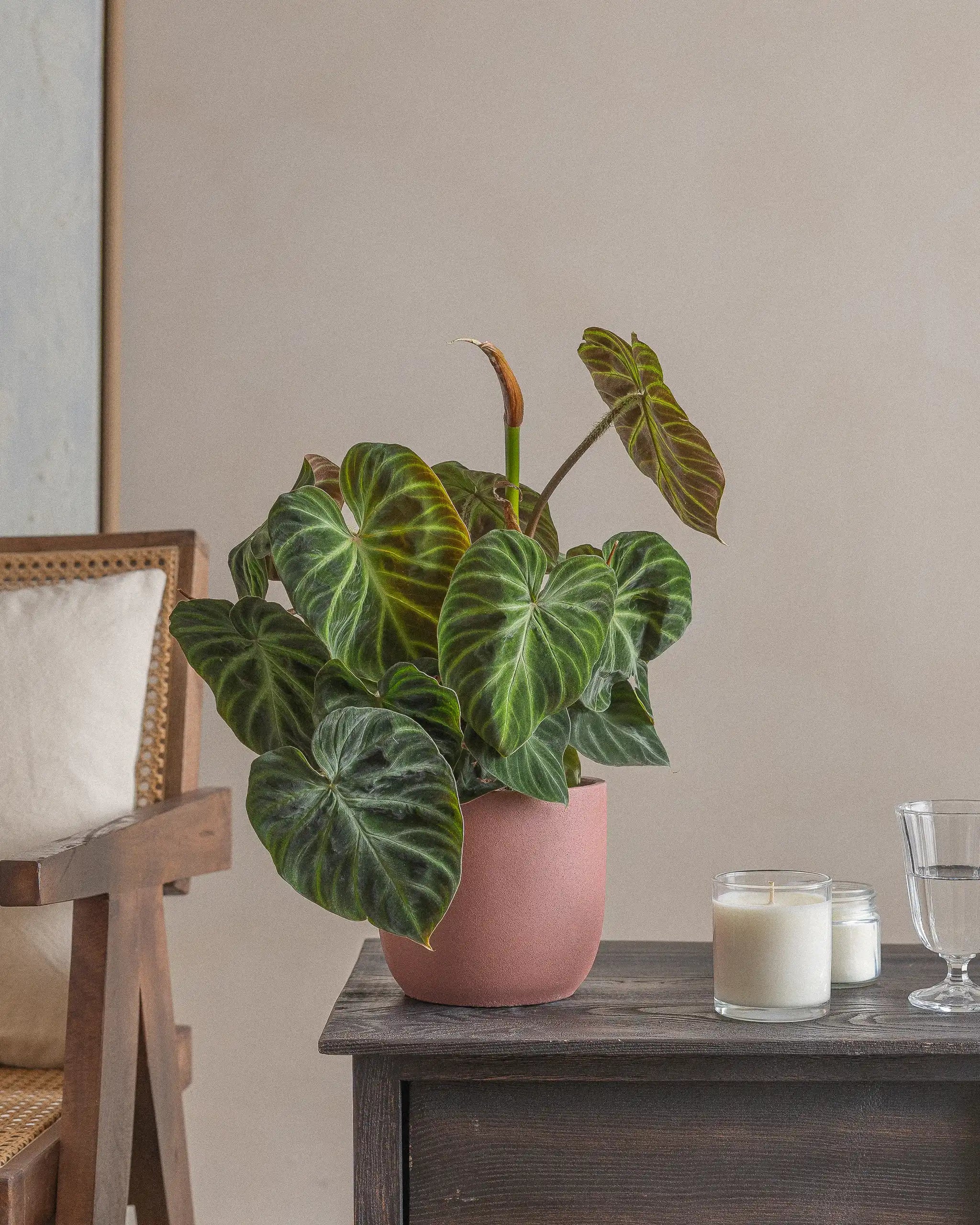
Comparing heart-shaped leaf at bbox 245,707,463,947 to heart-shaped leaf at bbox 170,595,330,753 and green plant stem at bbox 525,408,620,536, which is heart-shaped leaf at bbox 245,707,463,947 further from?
green plant stem at bbox 525,408,620,536

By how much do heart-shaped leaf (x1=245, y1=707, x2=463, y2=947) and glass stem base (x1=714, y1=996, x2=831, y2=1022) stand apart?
238 mm

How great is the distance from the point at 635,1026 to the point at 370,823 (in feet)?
0.77

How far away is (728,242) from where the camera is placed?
147cm

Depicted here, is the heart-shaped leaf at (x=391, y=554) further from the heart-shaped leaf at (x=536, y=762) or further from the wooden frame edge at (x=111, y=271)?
the wooden frame edge at (x=111, y=271)

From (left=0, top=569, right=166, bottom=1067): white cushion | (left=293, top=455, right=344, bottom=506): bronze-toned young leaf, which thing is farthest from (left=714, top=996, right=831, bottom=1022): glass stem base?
(left=0, top=569, right=166, bottom=1067): white cushion

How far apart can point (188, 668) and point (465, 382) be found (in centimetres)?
54

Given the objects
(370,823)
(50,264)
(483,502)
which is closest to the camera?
(370,823)

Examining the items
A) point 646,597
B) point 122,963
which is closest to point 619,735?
point 646,597

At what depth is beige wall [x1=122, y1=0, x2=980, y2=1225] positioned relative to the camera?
4.74 feet

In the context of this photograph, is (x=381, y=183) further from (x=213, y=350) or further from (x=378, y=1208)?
(x=378, y=1208)

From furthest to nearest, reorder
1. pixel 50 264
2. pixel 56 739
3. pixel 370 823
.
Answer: pixel 50 264
pixel 56 739
pixel 370 823

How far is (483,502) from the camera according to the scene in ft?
2.93

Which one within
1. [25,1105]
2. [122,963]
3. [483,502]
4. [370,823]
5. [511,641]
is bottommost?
[25,1105]

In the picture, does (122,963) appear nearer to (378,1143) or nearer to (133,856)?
(133,856)
